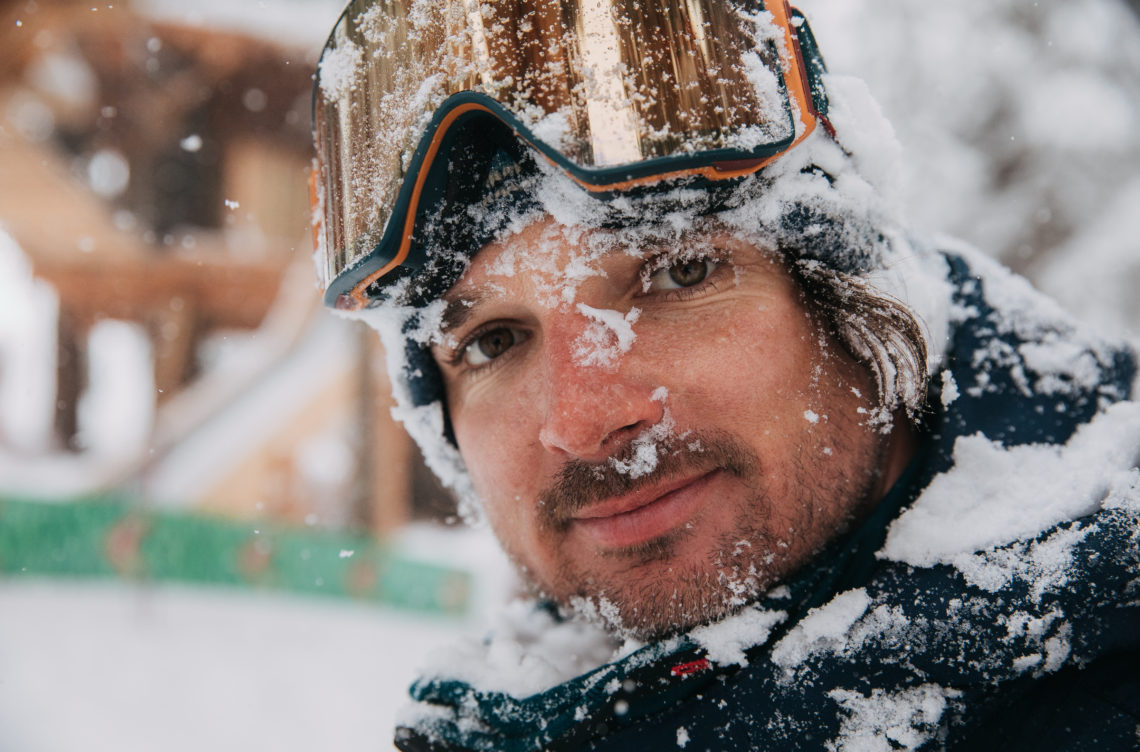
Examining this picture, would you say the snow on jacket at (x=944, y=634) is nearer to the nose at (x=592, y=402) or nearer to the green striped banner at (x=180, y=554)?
the nose at (x=592, y=402)

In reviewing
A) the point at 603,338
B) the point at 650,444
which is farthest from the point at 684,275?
the point at 650,444

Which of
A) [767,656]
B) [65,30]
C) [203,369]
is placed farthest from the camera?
[203,369]

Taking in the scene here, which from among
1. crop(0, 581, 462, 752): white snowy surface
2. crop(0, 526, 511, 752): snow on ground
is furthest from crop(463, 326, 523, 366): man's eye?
crop(0, 581, 462, 752): white snowy surface

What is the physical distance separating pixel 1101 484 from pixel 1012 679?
31 centimetres

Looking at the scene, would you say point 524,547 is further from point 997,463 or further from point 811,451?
point 997,463

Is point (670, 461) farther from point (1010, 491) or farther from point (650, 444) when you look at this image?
point (1010, 491)

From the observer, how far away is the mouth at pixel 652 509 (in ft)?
3.89

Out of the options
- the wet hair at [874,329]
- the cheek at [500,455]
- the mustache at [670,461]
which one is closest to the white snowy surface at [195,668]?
the cheek at [500,455]

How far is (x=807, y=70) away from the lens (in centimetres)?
122

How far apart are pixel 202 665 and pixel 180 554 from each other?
191 centimetres

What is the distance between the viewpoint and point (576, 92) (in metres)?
1.04

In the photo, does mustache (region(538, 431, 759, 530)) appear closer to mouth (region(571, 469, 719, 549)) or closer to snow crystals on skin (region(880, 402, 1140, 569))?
mouth (region(571, 469, 719, 549))

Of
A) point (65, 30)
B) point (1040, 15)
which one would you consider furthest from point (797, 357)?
point (65, 30)

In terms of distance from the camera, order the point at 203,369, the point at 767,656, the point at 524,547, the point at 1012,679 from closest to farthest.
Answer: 1. the point at 1012,679
2. the point at 767,656
3. the point at 524,547
4. the point at 203,369
